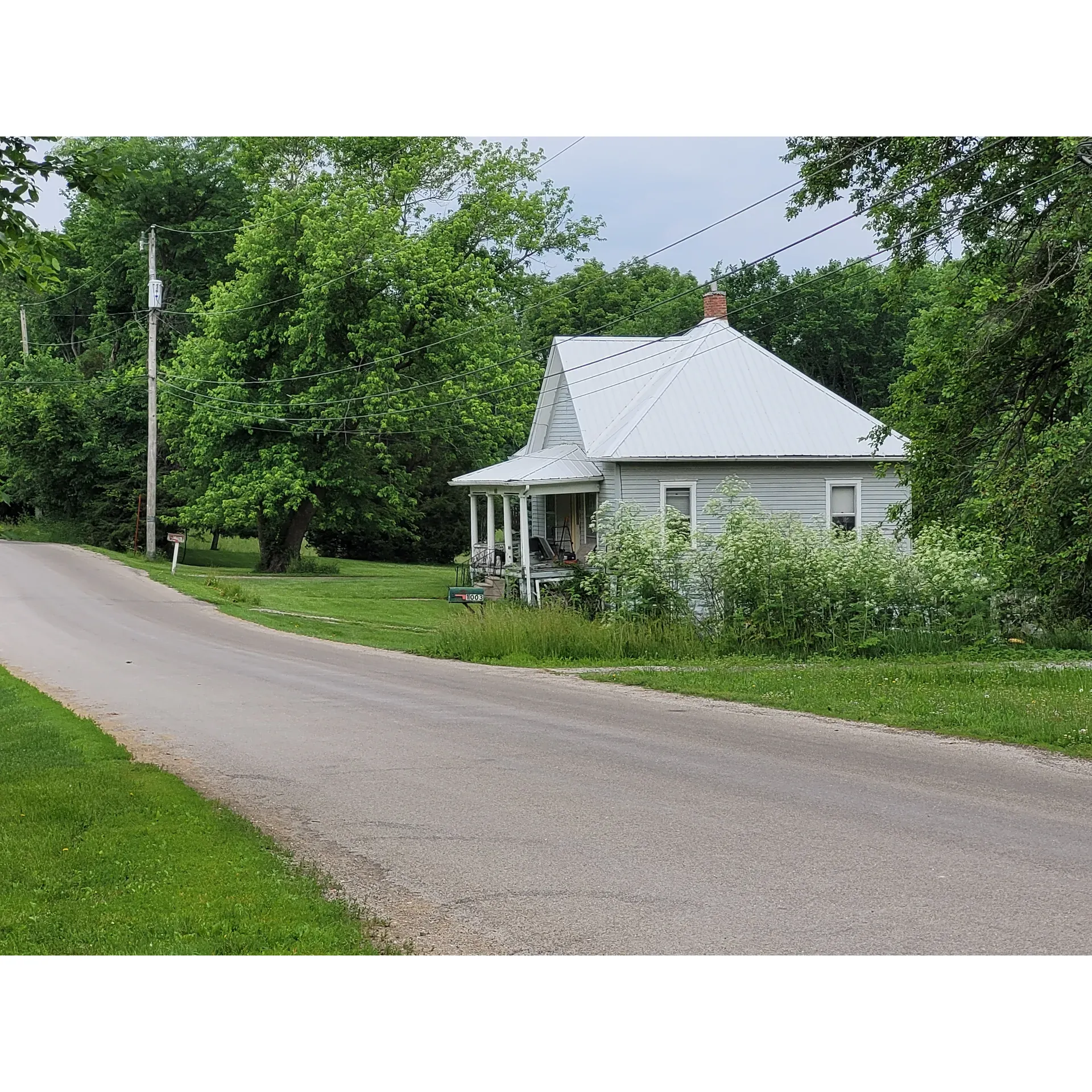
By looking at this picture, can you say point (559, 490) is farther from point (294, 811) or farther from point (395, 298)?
point (294, 811)

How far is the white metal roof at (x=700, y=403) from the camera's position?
3072cm

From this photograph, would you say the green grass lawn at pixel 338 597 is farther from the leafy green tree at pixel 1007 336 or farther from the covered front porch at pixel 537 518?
the leafy green tree at pixel 1007 336

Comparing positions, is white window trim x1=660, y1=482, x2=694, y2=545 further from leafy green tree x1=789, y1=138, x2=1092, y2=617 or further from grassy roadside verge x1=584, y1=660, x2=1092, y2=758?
grassy roadside verge x1=584, y1=660, x2=1092, y2=758

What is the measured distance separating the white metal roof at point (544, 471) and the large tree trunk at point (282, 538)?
11.6m

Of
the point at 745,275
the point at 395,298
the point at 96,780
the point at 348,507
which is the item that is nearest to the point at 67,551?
the point at 348,507

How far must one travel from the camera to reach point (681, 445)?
99.8ft

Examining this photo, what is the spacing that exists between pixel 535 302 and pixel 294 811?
5247 cm

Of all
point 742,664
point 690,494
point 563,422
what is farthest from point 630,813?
point 563,422

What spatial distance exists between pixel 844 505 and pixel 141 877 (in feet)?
87.8

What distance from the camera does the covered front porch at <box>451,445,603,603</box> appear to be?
30.6 metres

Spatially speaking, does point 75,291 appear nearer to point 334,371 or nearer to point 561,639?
point 334,371

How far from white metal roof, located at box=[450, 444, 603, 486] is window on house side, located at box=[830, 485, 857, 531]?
6139mm

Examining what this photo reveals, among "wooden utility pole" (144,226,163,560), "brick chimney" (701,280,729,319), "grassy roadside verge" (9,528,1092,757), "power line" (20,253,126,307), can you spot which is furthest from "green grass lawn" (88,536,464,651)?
"power line" (20,253,126,307)

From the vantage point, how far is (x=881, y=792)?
380 inches
